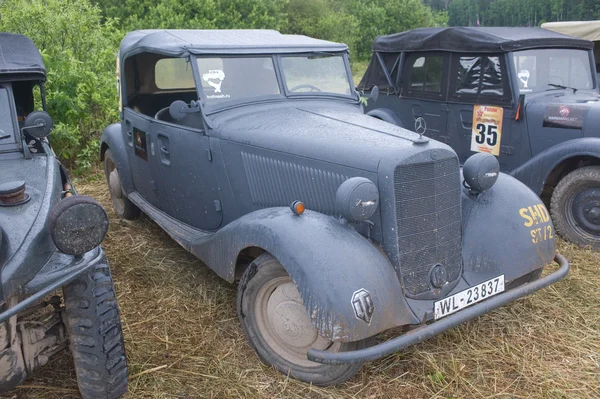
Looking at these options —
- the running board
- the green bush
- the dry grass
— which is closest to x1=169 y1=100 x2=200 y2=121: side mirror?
the running board

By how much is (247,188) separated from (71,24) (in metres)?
5.74

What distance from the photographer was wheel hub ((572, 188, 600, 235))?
193 inches

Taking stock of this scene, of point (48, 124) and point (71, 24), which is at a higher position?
point (71, 24)

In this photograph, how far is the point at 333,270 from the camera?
8.92 feet

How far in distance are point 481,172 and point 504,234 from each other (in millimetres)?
409

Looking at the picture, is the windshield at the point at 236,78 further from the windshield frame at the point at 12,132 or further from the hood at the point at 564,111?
the hood at the point at 564,111

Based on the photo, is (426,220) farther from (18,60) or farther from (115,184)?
(115,184)

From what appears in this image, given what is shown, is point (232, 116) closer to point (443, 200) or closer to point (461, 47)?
point (443, 200)

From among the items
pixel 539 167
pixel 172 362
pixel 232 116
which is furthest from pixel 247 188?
pixel 539 167

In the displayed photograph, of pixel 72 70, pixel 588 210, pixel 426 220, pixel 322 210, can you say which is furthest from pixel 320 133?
pixel 72 70

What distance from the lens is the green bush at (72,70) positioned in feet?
23.6

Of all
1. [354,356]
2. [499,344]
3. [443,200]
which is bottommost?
[499,344]

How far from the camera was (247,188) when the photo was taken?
3.74 meters

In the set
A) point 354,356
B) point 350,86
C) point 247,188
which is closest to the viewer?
point 354,356
